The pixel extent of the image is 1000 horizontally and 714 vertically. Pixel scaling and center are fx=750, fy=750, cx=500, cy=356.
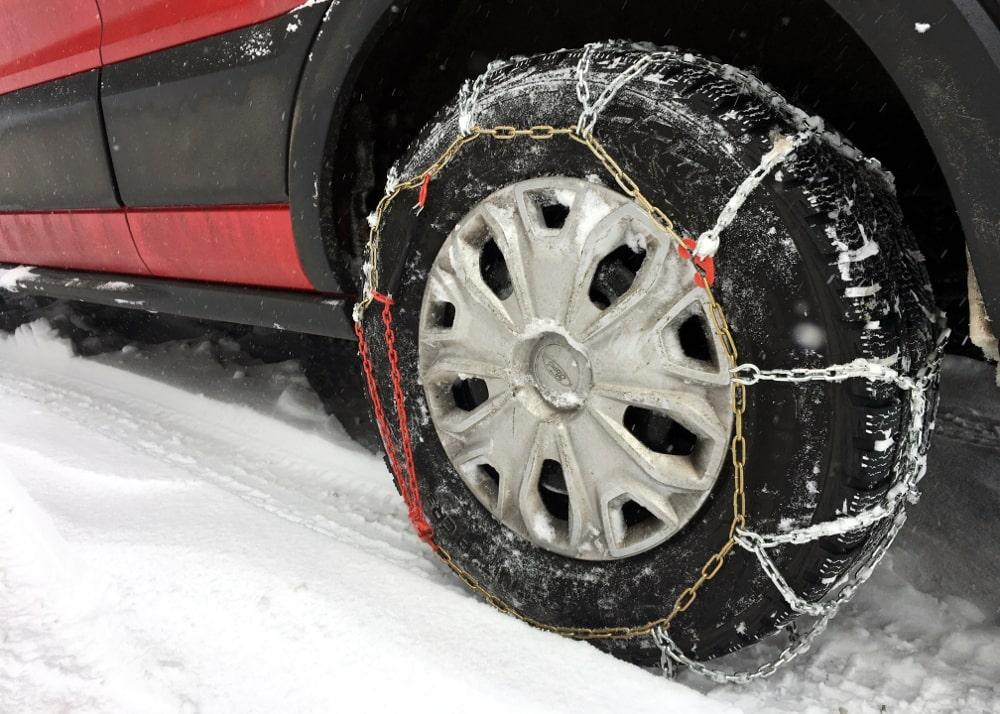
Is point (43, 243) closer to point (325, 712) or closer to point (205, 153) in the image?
point (205, 153)

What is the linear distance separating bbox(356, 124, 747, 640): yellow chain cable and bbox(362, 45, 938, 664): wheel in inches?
0.6

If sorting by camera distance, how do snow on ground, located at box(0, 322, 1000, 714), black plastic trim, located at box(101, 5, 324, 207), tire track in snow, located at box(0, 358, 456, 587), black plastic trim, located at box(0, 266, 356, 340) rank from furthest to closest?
tire track in snow, located at box(0, 358, 456, 587) < black plastic trim, located at box(0, 266, 356, 340) < black plastic trim, located at box(101, 5, 324, 207) < snow on ground, located at box(0, 322, 1000, 714)

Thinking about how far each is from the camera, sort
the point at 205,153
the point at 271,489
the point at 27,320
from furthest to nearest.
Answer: the point at 27,320 < the point at 271,489 < the point at 205,153

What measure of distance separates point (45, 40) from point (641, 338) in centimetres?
225

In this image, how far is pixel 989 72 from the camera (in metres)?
0.92

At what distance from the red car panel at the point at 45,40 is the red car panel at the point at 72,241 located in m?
0.45

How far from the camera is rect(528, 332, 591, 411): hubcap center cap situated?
1.41m

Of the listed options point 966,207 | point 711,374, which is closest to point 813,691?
point 711,374

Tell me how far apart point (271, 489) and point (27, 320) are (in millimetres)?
2795

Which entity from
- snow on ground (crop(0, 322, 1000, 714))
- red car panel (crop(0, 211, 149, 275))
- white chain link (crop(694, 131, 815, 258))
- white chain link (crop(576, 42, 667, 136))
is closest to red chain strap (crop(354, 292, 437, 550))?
snow on ground (crop(0, 322, 1000, 714))

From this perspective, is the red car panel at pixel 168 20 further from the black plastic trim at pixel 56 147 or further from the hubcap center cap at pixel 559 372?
the hubcap center cap at pixel 559 372

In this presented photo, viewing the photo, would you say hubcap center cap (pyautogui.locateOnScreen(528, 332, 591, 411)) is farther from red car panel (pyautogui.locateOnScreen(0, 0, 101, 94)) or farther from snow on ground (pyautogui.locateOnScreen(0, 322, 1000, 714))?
red car panel (pyautogui.locateOnScreen(0, 0, 101, 94))

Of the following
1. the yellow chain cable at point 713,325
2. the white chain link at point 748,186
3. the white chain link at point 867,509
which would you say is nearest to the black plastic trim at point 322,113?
the yellow chain cable at point 713,325

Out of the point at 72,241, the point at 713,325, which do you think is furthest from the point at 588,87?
the point at 72,241
